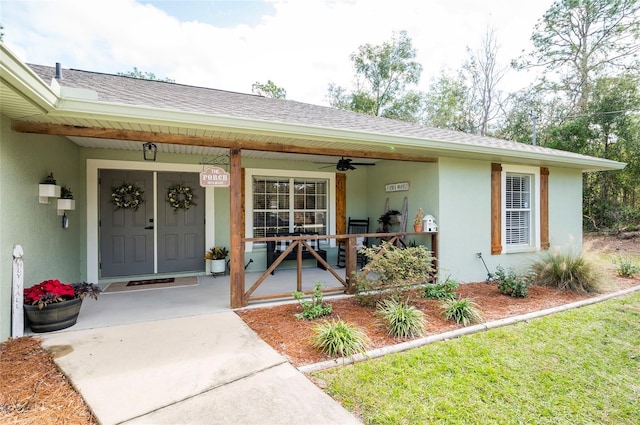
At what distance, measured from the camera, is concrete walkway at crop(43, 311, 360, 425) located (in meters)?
2.16

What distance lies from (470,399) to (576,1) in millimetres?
19146

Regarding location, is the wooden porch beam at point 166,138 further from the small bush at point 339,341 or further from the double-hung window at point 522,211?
the double-hung window at point 522,211

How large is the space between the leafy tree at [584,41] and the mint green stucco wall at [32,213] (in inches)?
713

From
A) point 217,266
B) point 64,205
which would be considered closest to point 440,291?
point 217,266

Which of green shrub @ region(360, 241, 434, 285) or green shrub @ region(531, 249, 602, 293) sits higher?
green shrub @ region(360, 241, 434, 285)

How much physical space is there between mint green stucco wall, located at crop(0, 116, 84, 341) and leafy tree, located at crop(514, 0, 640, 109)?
18.1m

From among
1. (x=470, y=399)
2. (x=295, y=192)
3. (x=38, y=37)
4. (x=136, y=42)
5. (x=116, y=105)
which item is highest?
(x=136, y=42)

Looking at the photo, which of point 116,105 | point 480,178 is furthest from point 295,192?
point 116,105

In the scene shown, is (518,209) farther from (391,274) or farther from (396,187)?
(391,274)

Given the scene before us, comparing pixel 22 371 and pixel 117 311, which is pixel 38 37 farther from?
pixel 22 371

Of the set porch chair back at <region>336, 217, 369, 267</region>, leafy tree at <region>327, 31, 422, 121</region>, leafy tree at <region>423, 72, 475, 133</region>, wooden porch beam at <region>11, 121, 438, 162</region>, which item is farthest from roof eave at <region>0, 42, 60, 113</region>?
leafy tree at <region>423, 72, 475, 133</region>

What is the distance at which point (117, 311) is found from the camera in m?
4.15

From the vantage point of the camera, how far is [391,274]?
428cm

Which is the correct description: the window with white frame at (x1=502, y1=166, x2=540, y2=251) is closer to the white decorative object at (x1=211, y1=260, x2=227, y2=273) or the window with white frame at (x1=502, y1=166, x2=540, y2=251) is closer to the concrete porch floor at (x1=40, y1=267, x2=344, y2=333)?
the concrete porch floor at (x1=40, y1=267, x2=344, y2=333)
